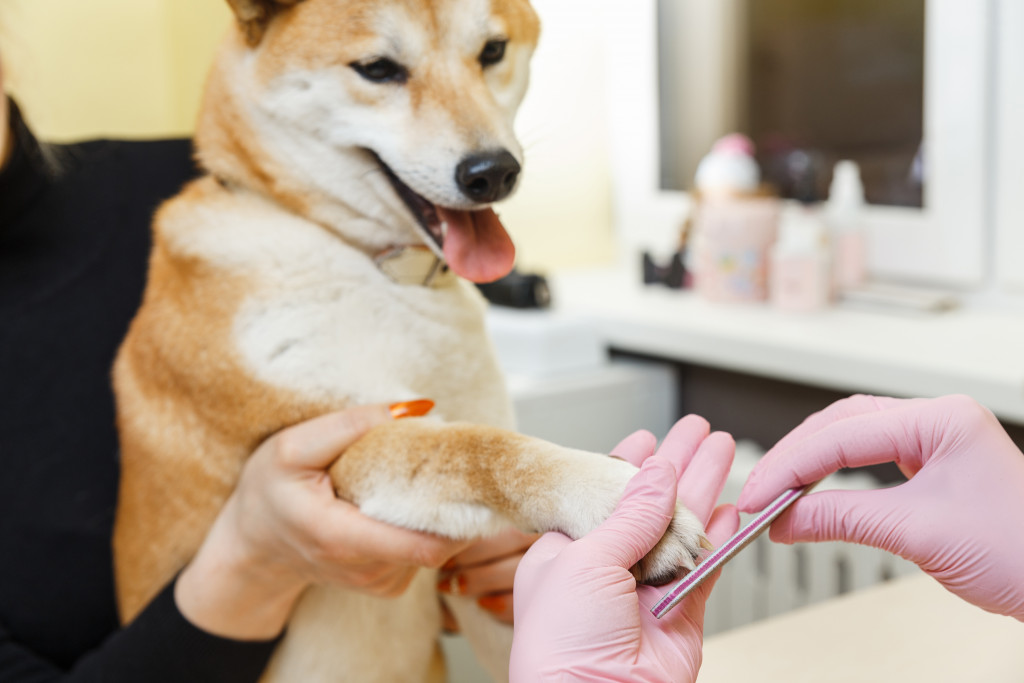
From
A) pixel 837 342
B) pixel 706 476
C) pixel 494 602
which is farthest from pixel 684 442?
pixel 837 342

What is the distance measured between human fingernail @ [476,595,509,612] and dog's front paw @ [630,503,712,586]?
341 mm

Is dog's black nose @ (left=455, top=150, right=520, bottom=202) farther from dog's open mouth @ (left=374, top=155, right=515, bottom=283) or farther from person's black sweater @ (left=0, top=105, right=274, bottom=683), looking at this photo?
person's black sweater @ (left=0, top=105, right=274, bottom=683)

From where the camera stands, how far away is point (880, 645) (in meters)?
0.77

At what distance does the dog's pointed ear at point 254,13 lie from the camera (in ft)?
2.57

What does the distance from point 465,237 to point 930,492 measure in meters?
0.37

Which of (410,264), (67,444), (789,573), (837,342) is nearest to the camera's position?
(410,264)

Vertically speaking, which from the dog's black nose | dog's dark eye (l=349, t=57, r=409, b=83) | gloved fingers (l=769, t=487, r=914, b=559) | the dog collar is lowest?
gloved fingers (l=769, t=487, r=914, b=559)

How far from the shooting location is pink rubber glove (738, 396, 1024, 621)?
0.55 metres

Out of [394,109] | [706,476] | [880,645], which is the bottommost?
[880,645]

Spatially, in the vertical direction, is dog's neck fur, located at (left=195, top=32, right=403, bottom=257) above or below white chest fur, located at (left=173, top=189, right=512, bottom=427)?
above

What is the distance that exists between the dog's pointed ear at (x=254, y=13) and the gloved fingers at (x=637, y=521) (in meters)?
0.51

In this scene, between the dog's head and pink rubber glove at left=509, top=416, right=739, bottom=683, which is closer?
pink rubber glove at left=509, top=416, right=739, bottom=683

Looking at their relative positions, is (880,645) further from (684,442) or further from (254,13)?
(254,13)

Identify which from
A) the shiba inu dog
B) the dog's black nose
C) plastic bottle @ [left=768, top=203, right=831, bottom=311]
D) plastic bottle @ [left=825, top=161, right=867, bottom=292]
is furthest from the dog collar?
plastic bottle @ [left=825, top=161, right=867, bottom=292]
